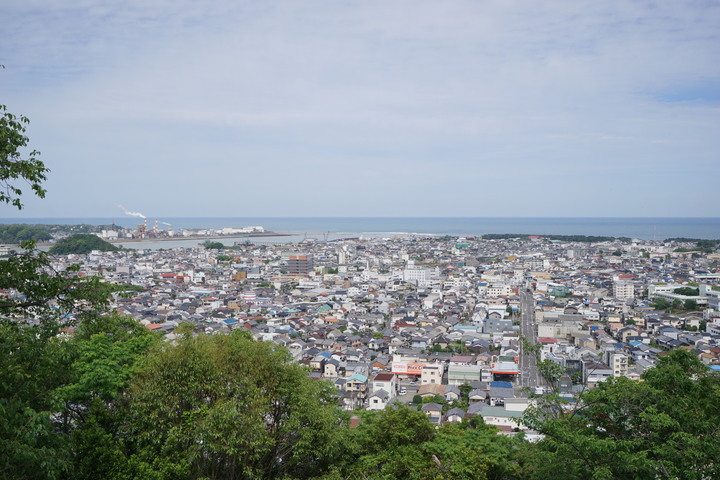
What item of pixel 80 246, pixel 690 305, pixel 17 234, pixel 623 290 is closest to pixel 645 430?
pixel 690 305

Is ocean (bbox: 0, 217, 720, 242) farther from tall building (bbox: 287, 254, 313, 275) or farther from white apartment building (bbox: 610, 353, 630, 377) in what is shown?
white apartment building (bbox: 610, 353, 630, 377)

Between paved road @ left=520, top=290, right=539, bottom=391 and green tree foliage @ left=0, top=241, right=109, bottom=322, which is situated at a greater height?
green tree foliage @ left=0, top=241, right=109, bottom=322

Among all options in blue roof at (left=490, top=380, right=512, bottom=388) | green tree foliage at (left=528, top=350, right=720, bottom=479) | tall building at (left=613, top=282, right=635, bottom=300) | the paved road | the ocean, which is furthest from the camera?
the ocean

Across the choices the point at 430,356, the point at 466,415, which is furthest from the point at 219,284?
the point at 466,415

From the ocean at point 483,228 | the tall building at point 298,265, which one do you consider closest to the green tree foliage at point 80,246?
the tall building at point 298,265

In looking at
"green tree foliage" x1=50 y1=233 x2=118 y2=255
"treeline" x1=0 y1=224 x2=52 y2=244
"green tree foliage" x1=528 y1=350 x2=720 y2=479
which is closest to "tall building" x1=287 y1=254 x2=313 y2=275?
"green tree foliage" x1=50 y1=233 x2=118 y2=255

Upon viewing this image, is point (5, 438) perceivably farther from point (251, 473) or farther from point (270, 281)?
point (270, 281)

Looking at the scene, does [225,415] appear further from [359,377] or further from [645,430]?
[359,377]
